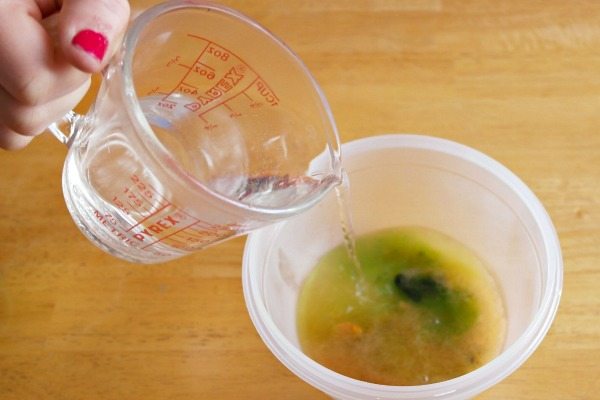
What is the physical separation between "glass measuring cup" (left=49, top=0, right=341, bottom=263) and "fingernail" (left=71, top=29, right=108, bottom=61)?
0.02 m

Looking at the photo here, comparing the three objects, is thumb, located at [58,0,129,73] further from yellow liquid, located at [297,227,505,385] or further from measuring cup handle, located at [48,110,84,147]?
yellow liquid, located at [297,227,505,385]

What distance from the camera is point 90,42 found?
20.1 inches

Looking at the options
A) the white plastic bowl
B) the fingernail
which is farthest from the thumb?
the white plastic bowl

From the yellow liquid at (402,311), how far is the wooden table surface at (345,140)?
0.05 m

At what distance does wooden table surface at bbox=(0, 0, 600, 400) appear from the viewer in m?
0.76

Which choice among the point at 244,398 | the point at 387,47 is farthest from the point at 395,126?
the point at 244,398

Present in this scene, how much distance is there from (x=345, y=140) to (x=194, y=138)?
0.88ft

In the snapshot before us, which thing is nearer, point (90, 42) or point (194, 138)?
point (90, 42)

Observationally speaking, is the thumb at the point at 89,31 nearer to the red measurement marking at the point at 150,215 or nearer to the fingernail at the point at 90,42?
the fingernail at the point at 90,42

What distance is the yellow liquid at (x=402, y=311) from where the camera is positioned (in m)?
0.77

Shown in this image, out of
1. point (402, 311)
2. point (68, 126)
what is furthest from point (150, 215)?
point (402, 311)

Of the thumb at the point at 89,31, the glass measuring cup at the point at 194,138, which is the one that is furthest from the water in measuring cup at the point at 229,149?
the thumb at the point at 89,31

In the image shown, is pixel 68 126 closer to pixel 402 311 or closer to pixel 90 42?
pixel 90 42

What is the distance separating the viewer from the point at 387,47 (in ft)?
3.25
